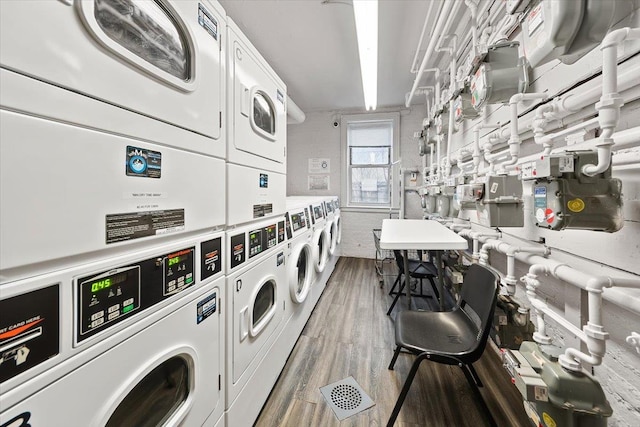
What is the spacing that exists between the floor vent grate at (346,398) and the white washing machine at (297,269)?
0.45 meters

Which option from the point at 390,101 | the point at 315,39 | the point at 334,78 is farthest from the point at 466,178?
the point at 390,101

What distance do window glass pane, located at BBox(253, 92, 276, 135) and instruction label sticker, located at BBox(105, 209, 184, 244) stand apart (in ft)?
2.51

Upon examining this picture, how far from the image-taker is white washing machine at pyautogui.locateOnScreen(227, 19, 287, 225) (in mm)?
1161

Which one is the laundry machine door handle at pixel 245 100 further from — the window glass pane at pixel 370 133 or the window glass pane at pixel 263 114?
the window glass pane at pixel 370 133

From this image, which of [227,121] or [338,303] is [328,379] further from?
[227,121]

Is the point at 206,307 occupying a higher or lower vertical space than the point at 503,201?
lower

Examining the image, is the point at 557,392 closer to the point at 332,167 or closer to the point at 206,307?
the point at 206,307

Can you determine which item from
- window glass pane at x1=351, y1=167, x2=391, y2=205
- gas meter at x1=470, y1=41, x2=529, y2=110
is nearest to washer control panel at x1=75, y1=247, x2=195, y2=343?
gas meter at x1=470, y1=41, x2=529, y2=110

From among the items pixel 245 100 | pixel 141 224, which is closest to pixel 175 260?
pixel 141 224

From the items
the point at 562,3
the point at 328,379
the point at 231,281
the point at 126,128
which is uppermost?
the point at 562,3

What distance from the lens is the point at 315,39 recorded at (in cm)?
264

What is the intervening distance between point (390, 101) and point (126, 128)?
4.45 meters

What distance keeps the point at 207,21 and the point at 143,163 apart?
68 cm

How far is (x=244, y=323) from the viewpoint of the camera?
1.24 meters
